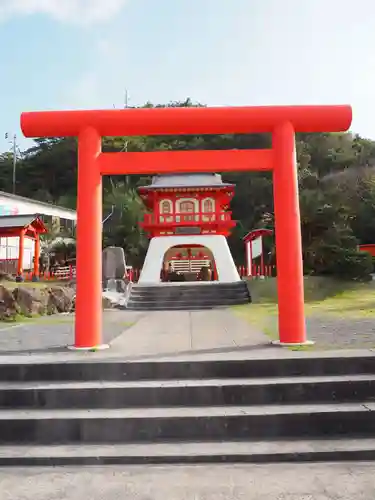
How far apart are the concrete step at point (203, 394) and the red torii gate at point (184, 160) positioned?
1.28 metres

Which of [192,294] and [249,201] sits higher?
[249,201]

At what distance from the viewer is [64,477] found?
270cm

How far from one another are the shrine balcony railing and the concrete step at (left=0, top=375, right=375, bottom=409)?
13592 mm

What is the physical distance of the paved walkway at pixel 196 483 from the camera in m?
2.43

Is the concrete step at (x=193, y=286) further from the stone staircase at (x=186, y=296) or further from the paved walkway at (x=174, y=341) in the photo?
the paved walkway at (x=174, y=341)

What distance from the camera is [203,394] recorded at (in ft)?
11.4

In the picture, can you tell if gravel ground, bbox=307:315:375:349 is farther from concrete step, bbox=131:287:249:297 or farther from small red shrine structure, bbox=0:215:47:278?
small red shrine structure, bbox=0:215:47:278

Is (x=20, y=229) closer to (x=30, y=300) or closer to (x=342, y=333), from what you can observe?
(x=30, y=300)

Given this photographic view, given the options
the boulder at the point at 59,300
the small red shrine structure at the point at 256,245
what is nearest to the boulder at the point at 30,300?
the boulder at the point at 59,300

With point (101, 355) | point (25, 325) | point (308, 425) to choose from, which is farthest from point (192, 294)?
point (308, 425)

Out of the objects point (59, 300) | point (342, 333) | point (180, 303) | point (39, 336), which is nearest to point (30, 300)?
point (59, 300)

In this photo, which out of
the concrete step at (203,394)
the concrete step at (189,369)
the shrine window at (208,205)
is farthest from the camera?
the shrine window at (208,205)

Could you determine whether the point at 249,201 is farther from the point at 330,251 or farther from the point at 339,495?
the point at 339,495

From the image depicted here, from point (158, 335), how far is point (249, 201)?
93.1ft
